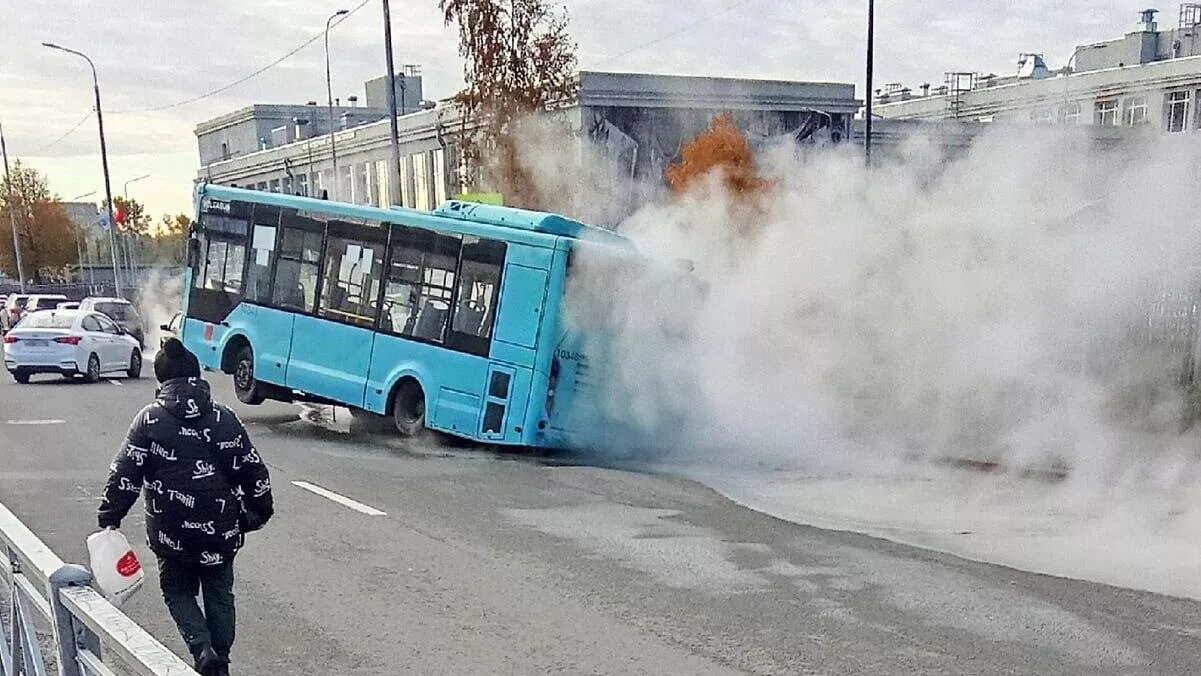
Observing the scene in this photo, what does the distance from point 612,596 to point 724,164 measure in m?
11.6

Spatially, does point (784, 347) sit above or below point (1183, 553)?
above

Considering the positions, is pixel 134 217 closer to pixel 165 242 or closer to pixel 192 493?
pixel 165 242

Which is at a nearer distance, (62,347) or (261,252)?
(261,252)

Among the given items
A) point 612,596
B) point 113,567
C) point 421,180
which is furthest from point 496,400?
point 421,180

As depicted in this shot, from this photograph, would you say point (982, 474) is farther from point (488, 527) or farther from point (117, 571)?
point (117, 571)

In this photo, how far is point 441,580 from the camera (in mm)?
6977

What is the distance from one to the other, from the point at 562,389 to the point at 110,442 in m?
5.74

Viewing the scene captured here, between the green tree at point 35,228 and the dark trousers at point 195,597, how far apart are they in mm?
63330

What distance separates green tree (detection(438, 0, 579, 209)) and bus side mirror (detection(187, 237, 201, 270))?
6.79 m

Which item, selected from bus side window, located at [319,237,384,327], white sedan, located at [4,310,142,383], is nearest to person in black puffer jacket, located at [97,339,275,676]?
bus side window, located at [319,237,384,327]

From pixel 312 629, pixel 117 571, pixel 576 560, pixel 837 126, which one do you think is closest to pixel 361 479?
pixel 576 560

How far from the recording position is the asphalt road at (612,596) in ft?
18.2

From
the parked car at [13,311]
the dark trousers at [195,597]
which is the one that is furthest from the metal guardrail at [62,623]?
the parked car at [13,311]

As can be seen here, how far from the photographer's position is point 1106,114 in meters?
12.5
